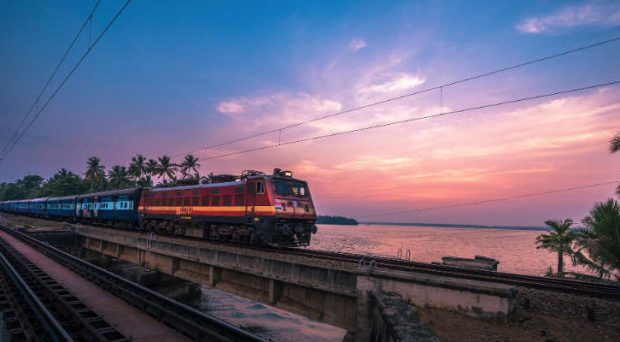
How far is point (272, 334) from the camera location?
21.5m

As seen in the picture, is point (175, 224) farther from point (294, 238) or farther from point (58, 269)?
point (294, 238)

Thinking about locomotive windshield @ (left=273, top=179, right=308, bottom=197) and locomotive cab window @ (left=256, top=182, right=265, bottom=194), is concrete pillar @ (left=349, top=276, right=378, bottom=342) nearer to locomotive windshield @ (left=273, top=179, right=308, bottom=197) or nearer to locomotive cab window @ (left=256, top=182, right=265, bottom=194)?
locomotive windshield @ (left=273, top=179, right=308, bottom=197)

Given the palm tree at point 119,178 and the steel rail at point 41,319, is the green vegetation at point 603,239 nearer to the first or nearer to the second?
the steel rail at point 41,319

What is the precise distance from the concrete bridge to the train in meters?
1.57

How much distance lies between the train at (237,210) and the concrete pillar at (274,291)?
4.63 m

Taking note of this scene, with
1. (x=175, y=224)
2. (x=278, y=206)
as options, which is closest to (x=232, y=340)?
(x=278, y=206)

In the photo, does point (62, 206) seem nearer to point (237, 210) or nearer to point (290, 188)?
point (237, 210)

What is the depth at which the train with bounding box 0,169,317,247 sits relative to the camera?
18094 mm

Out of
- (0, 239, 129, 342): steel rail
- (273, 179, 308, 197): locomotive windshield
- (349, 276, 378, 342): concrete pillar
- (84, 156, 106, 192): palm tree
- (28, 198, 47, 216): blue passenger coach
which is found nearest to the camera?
(0, 239, 129, 342): steel rail

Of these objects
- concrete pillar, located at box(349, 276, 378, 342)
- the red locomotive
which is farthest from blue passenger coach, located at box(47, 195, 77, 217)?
concrete pillar, located at box(349, 276, 378, 342)

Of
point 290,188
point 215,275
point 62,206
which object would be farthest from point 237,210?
point 62,206

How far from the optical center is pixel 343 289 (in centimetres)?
1082

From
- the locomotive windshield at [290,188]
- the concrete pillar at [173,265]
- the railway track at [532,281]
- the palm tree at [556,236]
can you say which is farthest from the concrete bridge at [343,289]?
the palm tree at [556,236]

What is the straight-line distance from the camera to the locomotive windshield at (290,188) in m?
18.7
